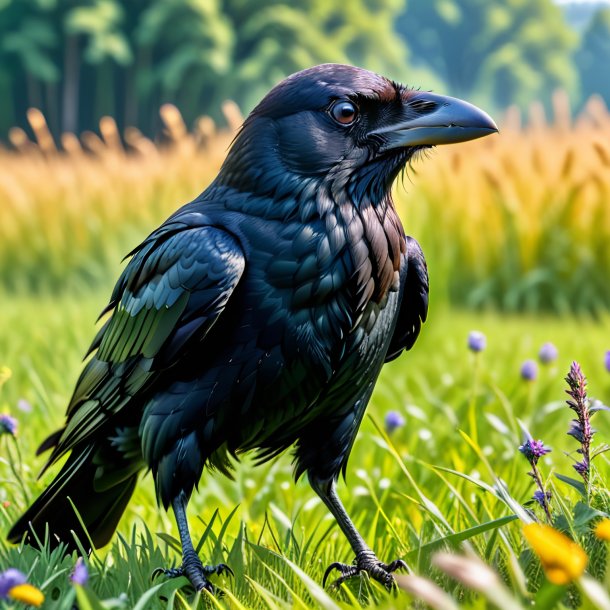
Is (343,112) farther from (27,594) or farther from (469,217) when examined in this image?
(469,217)

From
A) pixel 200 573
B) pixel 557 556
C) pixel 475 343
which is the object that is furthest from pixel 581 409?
pixel 475 343

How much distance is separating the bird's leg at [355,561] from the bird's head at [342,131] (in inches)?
36.7

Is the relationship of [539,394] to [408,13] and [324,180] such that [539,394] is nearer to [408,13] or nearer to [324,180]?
[324,180]

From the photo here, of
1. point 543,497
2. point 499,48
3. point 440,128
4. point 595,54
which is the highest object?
point 440,128

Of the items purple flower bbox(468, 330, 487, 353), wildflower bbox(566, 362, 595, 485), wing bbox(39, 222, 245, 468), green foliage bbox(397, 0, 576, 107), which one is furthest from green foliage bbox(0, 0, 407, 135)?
wildflower bbox(566, 362, 595, 485)

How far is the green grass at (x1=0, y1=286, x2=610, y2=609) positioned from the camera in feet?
7.54

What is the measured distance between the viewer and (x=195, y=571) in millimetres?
2346

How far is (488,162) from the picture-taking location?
7.72m

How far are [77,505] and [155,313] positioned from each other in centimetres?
80

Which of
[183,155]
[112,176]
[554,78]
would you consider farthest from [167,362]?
[554,78]

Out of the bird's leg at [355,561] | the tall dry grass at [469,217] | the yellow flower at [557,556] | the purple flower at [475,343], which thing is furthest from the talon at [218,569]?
the tall dry grass at [469,217]

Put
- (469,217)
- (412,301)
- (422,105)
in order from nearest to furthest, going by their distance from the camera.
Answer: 1. (422,105)
2. (412,301)
3. (469,217)

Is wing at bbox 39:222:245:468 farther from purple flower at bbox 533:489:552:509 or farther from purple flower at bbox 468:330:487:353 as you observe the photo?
purple flower at bbox 468:330:487:353

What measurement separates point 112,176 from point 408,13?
149ft
